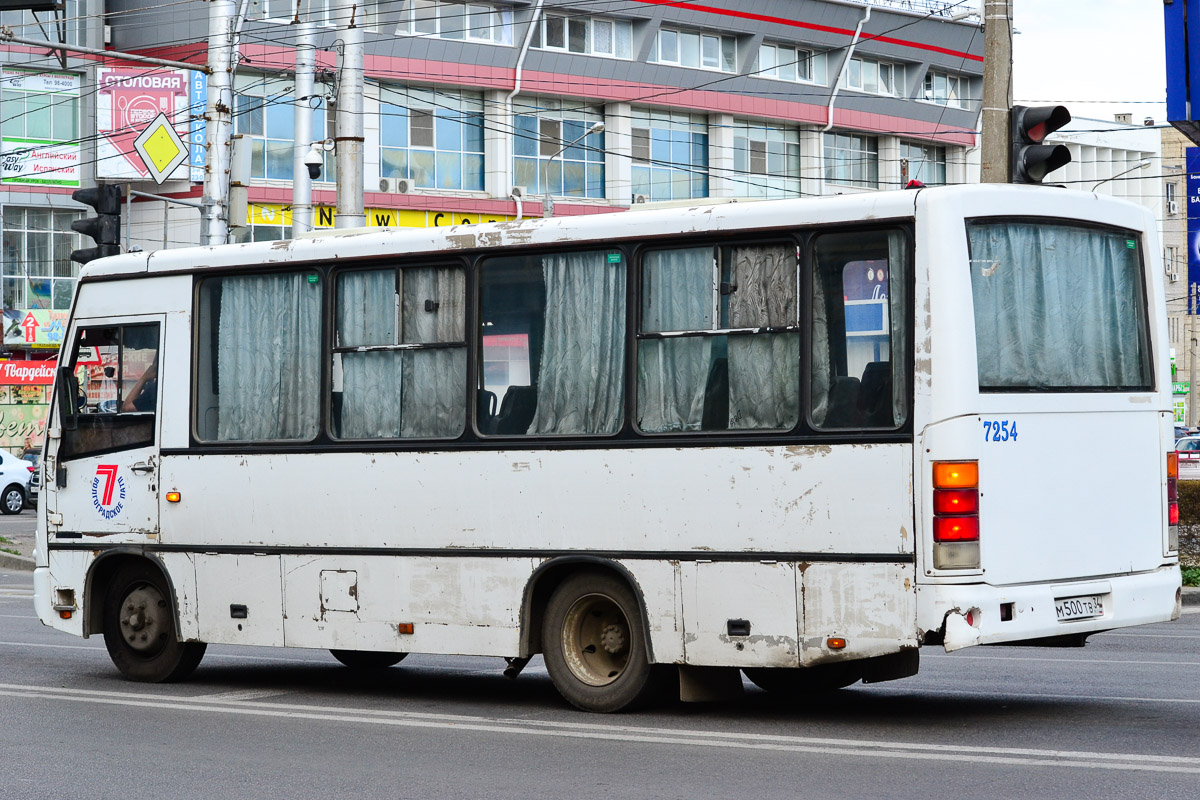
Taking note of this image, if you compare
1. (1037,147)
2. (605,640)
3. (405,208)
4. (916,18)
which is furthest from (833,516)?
(916,18)

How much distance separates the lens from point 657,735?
29.8ft

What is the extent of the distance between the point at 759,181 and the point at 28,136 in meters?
22.2

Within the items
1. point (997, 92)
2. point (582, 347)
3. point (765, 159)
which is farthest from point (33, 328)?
point (582, 347)

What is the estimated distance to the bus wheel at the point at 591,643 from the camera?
9820mm

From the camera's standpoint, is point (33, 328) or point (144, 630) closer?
point (144, 630)

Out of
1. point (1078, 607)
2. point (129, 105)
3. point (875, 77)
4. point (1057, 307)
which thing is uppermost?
point (875, 77)

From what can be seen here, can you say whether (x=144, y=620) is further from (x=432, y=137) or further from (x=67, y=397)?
(x=432, y=137)

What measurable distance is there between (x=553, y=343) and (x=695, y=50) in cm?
4633

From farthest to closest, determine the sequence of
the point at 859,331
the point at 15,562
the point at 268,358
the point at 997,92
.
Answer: the point at 15,562 < the point at 997,92 < the point at 268,358 < the point at 859,331

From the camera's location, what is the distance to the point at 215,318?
38.1ft

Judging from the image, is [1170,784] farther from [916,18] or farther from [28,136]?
[916,18]

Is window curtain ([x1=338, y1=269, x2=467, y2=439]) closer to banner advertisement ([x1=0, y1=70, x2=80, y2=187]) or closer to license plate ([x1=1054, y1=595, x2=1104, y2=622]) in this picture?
license plate ([x1=1054, y1=595, x2=1104, y2=622])

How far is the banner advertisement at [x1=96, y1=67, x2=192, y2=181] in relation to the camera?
4878cm

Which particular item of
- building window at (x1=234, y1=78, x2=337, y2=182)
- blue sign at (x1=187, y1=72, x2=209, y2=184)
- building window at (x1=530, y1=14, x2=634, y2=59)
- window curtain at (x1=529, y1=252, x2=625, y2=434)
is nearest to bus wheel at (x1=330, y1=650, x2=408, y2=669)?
window curtain at (x1=529, y1=252, x2=625, y2=434)
